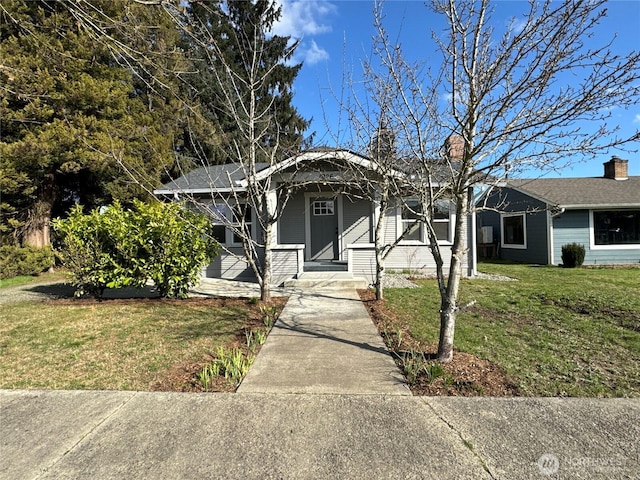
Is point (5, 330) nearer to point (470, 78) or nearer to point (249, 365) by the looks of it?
point (249, 365)

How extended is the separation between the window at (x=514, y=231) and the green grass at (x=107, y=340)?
13784mm

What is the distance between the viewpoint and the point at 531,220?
15.0 m

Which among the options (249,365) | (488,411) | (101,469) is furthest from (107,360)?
(488,411)

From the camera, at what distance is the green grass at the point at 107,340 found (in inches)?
143

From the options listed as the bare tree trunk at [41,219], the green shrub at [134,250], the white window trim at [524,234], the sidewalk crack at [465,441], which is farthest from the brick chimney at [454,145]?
the bare tree trunk at [41,219]

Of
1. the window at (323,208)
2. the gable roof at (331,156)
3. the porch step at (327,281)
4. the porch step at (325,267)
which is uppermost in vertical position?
the gable roof at (331,156)

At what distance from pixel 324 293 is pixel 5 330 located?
18.1ft

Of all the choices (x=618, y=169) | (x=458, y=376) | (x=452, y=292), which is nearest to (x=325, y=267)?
(x=452, y=292)

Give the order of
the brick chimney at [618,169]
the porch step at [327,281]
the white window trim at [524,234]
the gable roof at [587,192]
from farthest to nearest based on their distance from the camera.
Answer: the brick chimney at [618,169], the white window trim at [524,234], the gable roof at [587,192], the porch step at [327,281]

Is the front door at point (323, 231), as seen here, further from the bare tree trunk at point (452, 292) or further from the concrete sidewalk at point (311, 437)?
the concrete sidewalk at point (311, 437)

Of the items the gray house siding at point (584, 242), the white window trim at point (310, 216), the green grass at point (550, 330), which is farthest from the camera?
the gray house siding at point (584, 242)

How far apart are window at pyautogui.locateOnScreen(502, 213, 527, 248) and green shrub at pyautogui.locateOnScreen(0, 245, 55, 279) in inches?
742

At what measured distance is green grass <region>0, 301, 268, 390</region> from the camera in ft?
11.9

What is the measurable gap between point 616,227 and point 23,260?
875 inches
